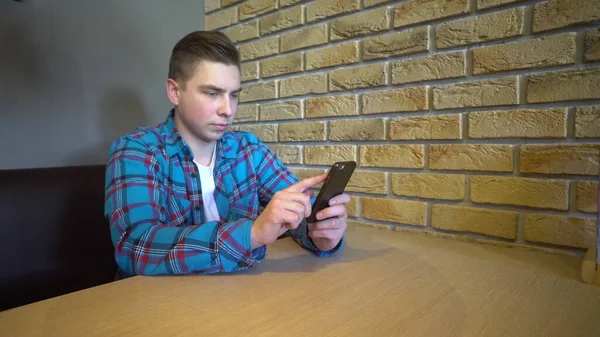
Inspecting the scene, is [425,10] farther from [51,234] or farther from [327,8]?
[51,234]

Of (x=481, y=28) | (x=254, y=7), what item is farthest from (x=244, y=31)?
(x=481, y=28)

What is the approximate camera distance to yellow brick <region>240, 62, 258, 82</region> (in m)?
1.50

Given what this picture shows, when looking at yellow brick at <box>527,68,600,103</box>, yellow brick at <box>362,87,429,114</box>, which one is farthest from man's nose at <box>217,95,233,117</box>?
yellow brick at <box>527,68,600,103</box>

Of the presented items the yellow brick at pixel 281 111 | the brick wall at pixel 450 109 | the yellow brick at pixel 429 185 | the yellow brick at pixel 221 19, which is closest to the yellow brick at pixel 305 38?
the brick wall at pixel 450 109

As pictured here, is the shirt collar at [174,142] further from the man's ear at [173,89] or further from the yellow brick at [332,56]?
the yellow brick at [332,56]

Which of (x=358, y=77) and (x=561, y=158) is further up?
(x=358, y=77)

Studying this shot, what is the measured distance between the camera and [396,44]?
109 cm

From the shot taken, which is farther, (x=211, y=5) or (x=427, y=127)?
(x=211, y=5)

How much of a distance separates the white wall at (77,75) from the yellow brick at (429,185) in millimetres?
1037

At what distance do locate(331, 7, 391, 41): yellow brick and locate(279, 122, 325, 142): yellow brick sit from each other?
310 mm

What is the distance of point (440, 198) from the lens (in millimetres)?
1043

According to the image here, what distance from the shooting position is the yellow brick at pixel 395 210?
1084 millimetres

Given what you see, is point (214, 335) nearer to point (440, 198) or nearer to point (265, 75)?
point (440, 198)

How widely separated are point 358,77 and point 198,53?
512 millimetres
